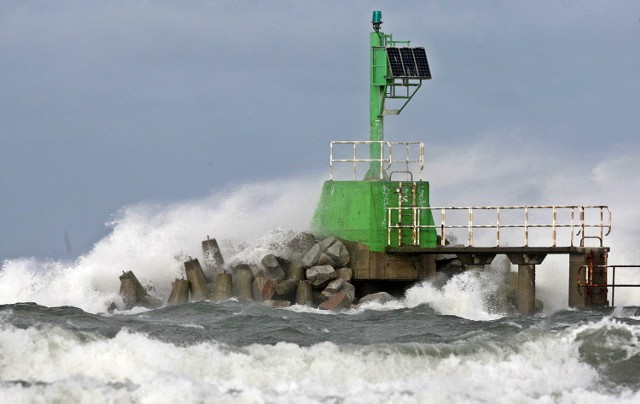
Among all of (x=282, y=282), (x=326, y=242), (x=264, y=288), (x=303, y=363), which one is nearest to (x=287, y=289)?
(x=282, y=282)

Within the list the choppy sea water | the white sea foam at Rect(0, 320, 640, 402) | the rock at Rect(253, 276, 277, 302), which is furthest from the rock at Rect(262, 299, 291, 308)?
the white sea foam at Rect(0, 320, 640, 402)

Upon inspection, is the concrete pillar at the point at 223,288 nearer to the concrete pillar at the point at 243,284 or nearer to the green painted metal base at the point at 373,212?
the concrete pillar at the point at 243,284

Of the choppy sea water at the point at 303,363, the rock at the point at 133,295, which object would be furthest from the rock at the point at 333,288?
the choppy sea water at the point at 303,363

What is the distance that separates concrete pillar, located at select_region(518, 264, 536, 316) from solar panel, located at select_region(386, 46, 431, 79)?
522 centimetres

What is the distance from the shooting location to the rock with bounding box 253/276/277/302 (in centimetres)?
3200

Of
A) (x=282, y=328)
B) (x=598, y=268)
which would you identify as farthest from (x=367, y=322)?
(x=598, y=268)

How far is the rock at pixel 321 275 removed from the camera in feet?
106

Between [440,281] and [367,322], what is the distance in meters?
4.15

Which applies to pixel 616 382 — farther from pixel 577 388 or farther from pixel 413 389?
pixel 413 389

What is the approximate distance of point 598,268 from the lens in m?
31.5

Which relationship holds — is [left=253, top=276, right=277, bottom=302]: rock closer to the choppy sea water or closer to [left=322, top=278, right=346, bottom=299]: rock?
[left=322, top=278, right=346, bottom=299]: rock

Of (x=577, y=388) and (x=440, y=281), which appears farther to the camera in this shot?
(x=440, y=281)

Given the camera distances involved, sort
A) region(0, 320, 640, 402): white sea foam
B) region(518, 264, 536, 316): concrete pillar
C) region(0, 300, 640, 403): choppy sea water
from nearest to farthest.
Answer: region(0, 320, 640, 402): white sea foam, region(0, 300, 640, 403): choppy sea water, region(518, 264, 536, 316): concrete pillar

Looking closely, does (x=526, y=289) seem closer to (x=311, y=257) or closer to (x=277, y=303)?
(x=311, y=257)
